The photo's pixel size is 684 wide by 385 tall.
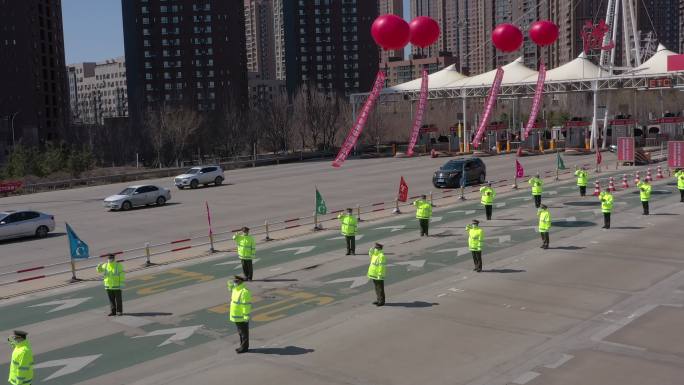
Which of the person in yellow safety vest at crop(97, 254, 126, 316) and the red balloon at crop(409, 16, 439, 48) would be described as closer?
the person in yellow safety vest at crop(97, 254, 126, 316)

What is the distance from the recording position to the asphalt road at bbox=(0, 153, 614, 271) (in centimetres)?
2712

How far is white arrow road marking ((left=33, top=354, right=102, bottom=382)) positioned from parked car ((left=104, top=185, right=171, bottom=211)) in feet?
80.7

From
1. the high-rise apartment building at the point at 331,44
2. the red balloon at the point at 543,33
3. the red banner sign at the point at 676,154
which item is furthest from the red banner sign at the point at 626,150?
the high-rise apartment building at the point at 331,44

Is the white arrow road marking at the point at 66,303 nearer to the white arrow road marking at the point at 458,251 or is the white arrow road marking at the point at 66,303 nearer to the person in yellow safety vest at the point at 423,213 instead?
the white arrow road marking at the point at 458,251

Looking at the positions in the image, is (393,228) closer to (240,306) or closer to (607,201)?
(607,201)

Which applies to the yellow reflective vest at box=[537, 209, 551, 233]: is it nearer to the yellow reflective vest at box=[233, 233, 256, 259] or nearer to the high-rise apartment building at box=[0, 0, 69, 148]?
the yellow reflective vest at box=[233, 233, 256, 259]

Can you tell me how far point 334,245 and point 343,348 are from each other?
36.0ft

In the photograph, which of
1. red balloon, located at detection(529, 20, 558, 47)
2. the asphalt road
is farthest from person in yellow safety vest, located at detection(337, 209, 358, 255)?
red balloon, located at detection(529, 20, 558, 47)

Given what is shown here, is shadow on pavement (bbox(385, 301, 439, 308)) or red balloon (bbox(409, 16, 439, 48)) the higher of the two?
red balloon (bbox(409, 16, 439, 48))

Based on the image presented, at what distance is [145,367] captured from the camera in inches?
475

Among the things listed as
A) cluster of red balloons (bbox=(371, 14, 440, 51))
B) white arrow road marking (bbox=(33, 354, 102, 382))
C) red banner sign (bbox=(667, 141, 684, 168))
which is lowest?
white arrow road marking (bbox=(33, 354, 102, 382))

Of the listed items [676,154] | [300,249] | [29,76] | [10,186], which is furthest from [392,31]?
[29,76]

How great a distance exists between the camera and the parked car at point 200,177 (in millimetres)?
45844

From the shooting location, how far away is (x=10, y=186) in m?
47.7
